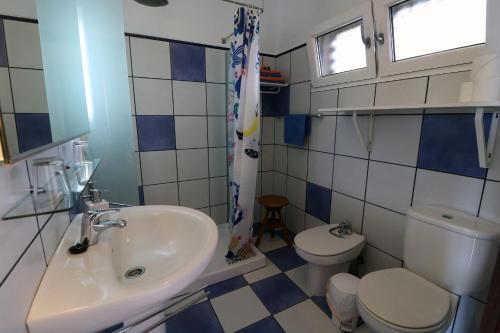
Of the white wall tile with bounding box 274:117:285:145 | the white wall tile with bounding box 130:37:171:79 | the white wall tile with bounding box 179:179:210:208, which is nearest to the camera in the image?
the white wall tile with bounding box 130:37:171:79

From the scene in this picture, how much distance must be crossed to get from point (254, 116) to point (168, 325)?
147cm

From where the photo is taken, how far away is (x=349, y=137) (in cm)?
174

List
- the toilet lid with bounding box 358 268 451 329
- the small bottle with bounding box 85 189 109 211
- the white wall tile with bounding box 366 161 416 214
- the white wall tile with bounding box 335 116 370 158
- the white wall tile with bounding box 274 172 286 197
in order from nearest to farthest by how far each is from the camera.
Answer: the small bottle with bounding box 85 189 109 211, the toilet lid with bounding box 358 268 451 329, the white wall tile with bounding box 366 161 416 214, the white wall tile with bounding box 335 116 370 158, the white wall tile with bounding box 274 172 286 197

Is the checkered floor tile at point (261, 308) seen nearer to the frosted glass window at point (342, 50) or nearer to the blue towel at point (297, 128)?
the blue towel at point (297, 128)

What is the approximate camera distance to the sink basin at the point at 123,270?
0.49m

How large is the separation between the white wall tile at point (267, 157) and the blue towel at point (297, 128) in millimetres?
364

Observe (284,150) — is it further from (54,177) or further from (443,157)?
(54,177)

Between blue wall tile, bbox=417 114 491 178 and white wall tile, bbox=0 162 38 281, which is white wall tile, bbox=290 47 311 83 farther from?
white wall tile, bbox=0 162 38 281

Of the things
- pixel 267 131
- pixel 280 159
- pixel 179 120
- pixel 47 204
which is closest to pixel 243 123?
pixel 179 120

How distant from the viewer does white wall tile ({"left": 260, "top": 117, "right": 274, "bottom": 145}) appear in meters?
2.47

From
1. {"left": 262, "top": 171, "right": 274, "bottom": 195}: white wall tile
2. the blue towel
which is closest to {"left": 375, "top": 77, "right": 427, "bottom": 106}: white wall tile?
the blue towel

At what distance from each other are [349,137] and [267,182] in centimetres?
110

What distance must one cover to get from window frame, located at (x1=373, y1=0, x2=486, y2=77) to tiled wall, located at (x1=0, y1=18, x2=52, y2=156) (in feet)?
5.27

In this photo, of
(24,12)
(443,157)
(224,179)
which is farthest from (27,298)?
(224,179)
